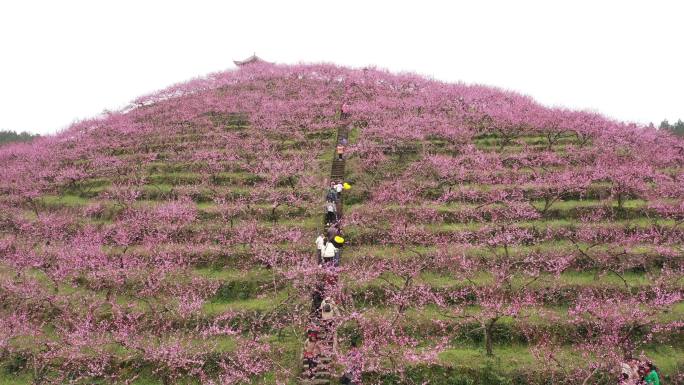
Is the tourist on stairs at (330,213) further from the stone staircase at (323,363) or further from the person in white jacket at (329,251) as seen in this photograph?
the stone staircase at (323,363)

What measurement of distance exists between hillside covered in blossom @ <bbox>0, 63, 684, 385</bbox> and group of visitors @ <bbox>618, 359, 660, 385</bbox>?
899 millimetres

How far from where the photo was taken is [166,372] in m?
19.1

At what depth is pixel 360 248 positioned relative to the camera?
27328 millimetres

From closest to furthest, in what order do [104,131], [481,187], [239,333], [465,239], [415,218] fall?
[239,333] < [465,239] < [415,218] < [481,187] < [104,131]

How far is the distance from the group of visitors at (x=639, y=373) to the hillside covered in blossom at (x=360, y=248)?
35.4 inches

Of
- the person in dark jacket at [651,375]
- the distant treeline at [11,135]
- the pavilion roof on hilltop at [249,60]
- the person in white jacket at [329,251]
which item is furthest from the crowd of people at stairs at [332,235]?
the distant treeline at [11,135]

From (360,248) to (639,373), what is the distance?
15.8 m

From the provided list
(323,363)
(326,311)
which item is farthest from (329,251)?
(323,363)

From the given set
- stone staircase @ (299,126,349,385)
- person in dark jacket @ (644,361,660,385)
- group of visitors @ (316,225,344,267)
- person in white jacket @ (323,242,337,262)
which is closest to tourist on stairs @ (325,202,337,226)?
group of visitors @ (316,225,344,267)

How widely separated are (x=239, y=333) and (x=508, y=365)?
13.3m

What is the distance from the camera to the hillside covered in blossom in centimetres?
1953

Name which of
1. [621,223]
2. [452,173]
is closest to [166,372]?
[452,173]

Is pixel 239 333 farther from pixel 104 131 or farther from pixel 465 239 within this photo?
pixel 104 131

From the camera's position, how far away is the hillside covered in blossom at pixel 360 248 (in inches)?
769
